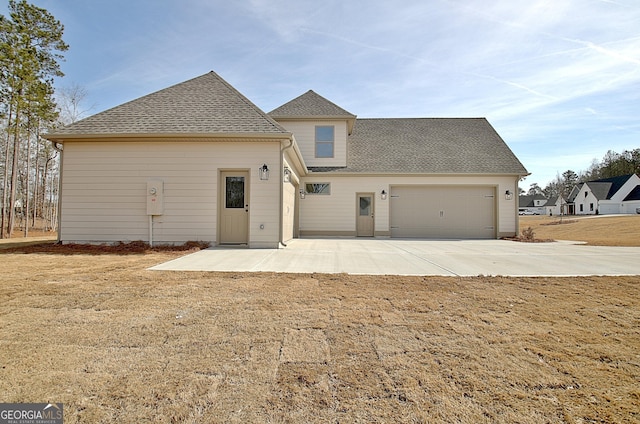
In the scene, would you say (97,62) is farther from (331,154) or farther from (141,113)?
(331,154)

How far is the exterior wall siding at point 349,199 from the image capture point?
12.8 meters

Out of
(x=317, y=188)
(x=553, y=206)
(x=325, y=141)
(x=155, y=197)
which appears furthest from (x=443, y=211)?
(x=553, y=206)

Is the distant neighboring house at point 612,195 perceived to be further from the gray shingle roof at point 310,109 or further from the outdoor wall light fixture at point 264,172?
the outdoor wall light fixture at point 264,172

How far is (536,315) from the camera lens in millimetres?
3195

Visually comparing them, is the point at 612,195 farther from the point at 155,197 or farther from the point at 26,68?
the point at 26,68

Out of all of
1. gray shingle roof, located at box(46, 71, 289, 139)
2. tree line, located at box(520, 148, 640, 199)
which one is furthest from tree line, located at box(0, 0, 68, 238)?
tree line, located at box(520, 148, 640, 199)

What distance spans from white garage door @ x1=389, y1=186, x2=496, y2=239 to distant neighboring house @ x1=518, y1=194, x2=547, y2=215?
61703mm

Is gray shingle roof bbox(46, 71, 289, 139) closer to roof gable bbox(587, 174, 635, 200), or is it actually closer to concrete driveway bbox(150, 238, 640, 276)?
concrete driveway bbox(150, 238, 640, 276)

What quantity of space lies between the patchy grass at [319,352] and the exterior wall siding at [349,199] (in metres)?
8.70

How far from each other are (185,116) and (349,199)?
7154mm

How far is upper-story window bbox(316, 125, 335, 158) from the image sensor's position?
523 inches

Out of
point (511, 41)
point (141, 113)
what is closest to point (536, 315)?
point (511, 41)

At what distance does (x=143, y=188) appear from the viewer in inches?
332

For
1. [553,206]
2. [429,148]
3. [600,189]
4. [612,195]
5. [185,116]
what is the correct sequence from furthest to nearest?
[553,206]
[600,189]
[612,195]
[429,148]
[185,116]
